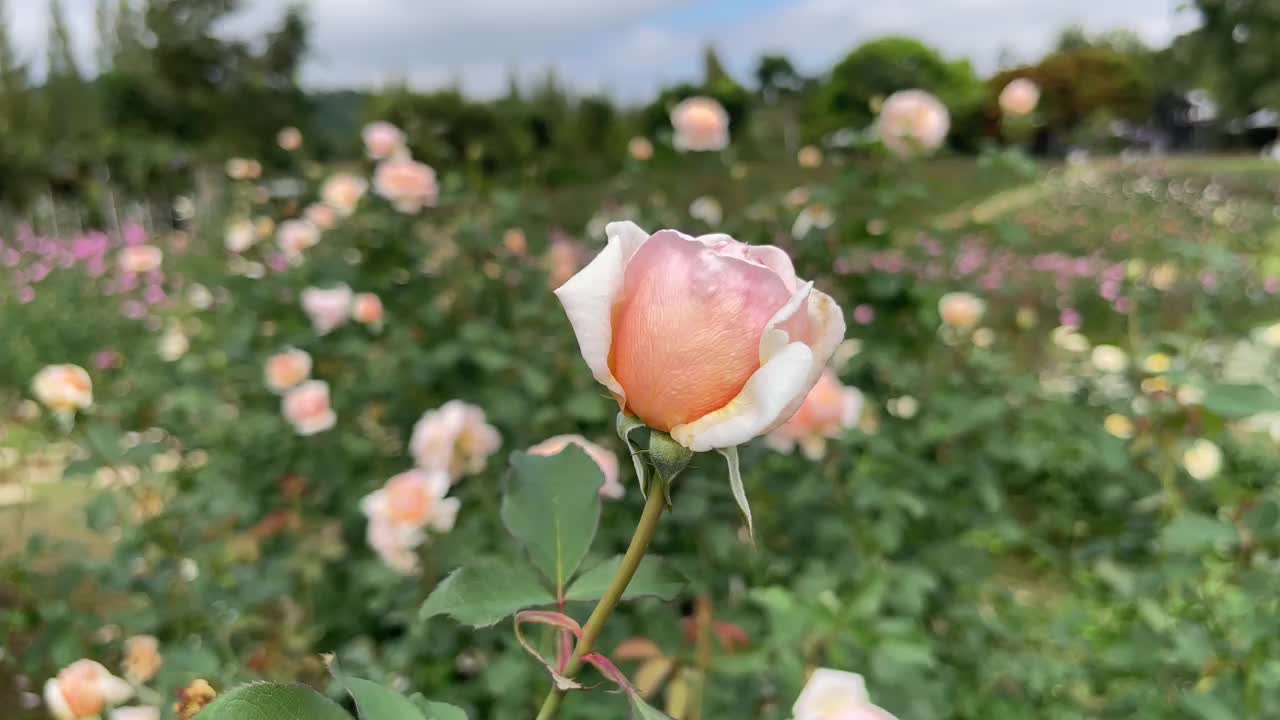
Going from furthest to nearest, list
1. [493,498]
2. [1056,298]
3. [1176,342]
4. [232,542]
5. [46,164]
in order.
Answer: [46,164]
[1056,298]
[232,542]
[493,498]
[1176,342]

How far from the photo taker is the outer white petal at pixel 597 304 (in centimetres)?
30

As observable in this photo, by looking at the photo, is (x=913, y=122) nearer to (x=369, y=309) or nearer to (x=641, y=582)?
(x=369, y=309)

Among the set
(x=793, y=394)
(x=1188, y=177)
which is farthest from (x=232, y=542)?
(x=1188, y=177)

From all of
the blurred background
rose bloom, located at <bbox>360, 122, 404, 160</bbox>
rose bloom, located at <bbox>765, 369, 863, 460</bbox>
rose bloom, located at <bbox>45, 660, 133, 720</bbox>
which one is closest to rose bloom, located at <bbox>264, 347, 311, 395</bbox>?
the blurred background

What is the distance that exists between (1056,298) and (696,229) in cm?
361

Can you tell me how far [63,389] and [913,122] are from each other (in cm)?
142

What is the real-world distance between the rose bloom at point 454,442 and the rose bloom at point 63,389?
52 centimetres

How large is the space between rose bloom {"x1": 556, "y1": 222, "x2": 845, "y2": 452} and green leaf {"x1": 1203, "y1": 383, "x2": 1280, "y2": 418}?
0.55 m

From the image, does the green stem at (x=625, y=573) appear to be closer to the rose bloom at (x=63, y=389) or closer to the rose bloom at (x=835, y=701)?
the rose bloom at (x=835, y=701)

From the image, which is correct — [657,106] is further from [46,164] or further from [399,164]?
[46,164]

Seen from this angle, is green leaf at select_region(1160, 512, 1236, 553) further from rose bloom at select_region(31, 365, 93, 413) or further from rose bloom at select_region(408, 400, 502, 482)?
rose bloom at select_region(31, 365, 93, 413)

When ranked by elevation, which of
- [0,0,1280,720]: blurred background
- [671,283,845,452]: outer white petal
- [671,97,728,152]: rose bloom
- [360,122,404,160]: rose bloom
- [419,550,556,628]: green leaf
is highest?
[671,283,845,452]: outer white petal

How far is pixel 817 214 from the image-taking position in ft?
5.34

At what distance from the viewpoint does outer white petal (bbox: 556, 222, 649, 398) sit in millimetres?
295
